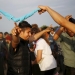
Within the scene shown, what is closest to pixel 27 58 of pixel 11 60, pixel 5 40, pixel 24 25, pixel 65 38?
pixel 11 60

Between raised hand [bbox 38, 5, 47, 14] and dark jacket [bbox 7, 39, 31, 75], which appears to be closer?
raised hand [bbox 38, 5, 47, 14]

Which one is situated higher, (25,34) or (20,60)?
(25,34)

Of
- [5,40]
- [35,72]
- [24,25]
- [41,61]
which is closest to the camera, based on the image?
[24,25]

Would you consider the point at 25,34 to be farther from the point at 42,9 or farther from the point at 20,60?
the point at 42,9

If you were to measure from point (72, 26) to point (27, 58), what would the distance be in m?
1.05

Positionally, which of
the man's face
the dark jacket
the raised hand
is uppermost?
the raised hand

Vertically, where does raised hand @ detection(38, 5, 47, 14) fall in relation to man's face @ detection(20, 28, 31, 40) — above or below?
above

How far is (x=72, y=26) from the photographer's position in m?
2.41

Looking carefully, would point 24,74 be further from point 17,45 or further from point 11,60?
point 17,45

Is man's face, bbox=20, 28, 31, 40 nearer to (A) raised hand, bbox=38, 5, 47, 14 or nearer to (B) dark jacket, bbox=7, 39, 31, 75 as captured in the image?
(B) dark jacket, bbox=7, 39, 31, 75

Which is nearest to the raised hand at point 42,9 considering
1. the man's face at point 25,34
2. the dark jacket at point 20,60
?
the man's face at point 25,34

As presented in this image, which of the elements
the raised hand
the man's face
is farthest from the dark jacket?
the raised hand

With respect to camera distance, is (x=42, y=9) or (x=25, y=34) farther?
(x=25, y=34)

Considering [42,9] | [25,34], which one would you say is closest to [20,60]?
[25,34]
